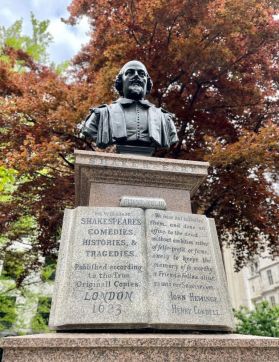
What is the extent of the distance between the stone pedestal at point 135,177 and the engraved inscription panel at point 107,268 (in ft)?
1.32

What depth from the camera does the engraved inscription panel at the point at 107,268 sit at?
352 centimetres

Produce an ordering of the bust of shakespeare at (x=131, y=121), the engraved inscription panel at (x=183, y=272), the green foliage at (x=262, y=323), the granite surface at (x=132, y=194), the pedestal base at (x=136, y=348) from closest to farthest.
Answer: the pedestal base at (x=136, y=348) → the engraved inscription panel at (x=183, y=272) → the granite surface at (x=132, y=194) → the bust of shakespeare at (x=131, y=121) → the green foliage at (x=262, y=323)

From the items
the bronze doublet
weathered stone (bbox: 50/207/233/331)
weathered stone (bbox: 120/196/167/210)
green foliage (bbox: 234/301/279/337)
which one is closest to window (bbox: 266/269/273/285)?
green foliage (bbox: 234/301/279/337)

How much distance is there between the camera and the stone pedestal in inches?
182

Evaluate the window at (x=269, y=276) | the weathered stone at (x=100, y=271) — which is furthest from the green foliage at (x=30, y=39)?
the window at (x=269, y=276)

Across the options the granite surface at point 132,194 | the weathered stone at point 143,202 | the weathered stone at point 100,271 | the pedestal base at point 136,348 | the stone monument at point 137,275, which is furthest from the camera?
the granite surface at point 132,194

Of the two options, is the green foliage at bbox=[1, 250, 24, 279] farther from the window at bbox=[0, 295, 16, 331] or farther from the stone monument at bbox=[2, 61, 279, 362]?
the stone monument at bbox=[2, 61, 279, 362]

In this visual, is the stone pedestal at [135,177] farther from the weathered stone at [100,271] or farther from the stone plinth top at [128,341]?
the stone plinth top at [128,341]

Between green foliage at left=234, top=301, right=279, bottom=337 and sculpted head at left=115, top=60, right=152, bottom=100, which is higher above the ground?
sculpted head at left=115, top=60, right=152, bottom=100

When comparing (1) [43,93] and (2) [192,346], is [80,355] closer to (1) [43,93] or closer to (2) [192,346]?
(2) [192,346]

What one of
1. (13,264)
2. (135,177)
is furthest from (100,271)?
(13,264)

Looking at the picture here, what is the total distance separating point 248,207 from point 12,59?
980cm

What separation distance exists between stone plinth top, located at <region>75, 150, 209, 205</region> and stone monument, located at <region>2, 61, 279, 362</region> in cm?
1

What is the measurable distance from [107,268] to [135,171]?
1.44 m
